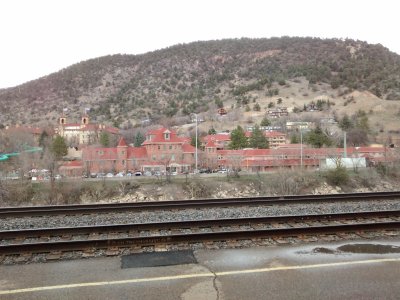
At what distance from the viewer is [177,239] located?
7469 millimetres

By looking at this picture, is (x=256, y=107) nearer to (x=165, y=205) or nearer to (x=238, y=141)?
(x=238, y=141)

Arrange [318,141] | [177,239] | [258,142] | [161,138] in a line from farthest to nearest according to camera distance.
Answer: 1. [258,142]
2. [318,141]
3. [161,138]
4. [177,239]

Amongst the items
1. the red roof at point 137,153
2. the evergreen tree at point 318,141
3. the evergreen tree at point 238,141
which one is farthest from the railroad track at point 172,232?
the evergreen tree at point 318,141

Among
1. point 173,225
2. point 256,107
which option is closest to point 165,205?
point 173,225

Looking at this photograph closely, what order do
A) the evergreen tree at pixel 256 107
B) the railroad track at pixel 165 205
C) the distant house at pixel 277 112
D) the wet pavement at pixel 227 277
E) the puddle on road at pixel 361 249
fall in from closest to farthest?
the wet pavement at pixel 227 277, the puddle on road at pixel 361 249, the railroad track at pixel 165 205, the distant house at pixel 277 112, the evergreen tree at pixel 256 107

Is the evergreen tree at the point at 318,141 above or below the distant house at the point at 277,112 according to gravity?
below

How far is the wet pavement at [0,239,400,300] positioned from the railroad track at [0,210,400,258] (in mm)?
743

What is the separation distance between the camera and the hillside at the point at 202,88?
15675cm

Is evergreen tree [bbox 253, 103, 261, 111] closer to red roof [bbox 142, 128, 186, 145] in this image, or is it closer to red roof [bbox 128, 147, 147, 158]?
red roof [bbox 142, 128, 186, 145]

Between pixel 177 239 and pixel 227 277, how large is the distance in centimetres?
226

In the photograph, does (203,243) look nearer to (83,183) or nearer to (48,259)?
(48,259)

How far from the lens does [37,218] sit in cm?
1137

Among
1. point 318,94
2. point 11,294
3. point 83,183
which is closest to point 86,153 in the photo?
point 83,183

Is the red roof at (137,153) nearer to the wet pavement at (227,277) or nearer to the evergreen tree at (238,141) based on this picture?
the evergreen tree at (238,141)
